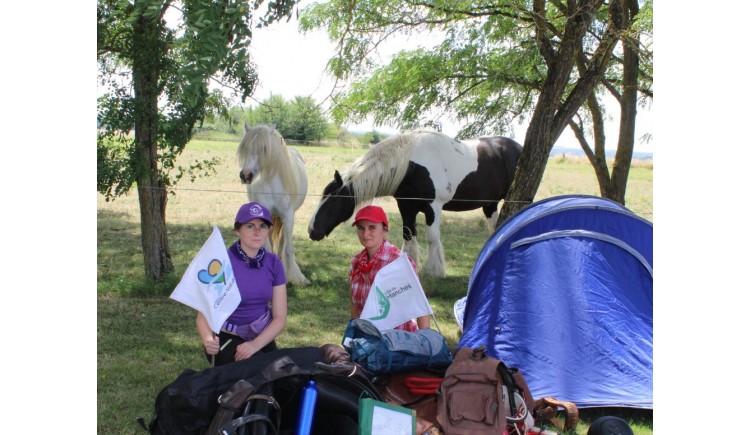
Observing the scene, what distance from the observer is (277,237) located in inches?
305

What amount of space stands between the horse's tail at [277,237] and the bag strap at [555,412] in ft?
13.3

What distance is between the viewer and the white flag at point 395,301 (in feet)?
13.3

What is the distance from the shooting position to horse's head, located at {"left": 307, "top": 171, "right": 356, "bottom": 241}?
7.55m

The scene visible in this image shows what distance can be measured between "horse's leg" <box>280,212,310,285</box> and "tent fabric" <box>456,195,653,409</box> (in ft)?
9.89

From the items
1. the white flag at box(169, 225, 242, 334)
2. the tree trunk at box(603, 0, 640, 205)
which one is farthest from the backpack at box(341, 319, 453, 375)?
the tree trunk at box(603, 0, 640, 205)

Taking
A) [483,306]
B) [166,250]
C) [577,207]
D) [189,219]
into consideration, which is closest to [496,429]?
[483,306]

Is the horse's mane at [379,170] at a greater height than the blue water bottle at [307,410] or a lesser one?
greater

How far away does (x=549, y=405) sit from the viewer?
424cm

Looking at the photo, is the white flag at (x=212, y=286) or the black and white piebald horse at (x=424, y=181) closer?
the white flag at (x=212, y=286)

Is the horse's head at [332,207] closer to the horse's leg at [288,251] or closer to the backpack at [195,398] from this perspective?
the horse's leg at [288,251]

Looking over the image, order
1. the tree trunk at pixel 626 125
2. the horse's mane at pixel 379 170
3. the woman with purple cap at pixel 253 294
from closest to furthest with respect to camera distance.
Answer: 1. the woman with purple cap at pixel 253 294
2. the horse's mane at pixel 379 170
3. the tree trunk at pixel 626 125

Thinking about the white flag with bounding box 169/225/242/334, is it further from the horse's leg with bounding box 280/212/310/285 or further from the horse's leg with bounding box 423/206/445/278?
the horse's leg with bounding box 423/206/445/278

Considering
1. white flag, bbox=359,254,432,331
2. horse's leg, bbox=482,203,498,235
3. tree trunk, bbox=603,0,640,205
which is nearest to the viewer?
white flag, bbox=359,254,432,331

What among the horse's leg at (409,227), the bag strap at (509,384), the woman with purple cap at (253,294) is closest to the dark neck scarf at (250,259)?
the woman with purple cap at (253,294)
